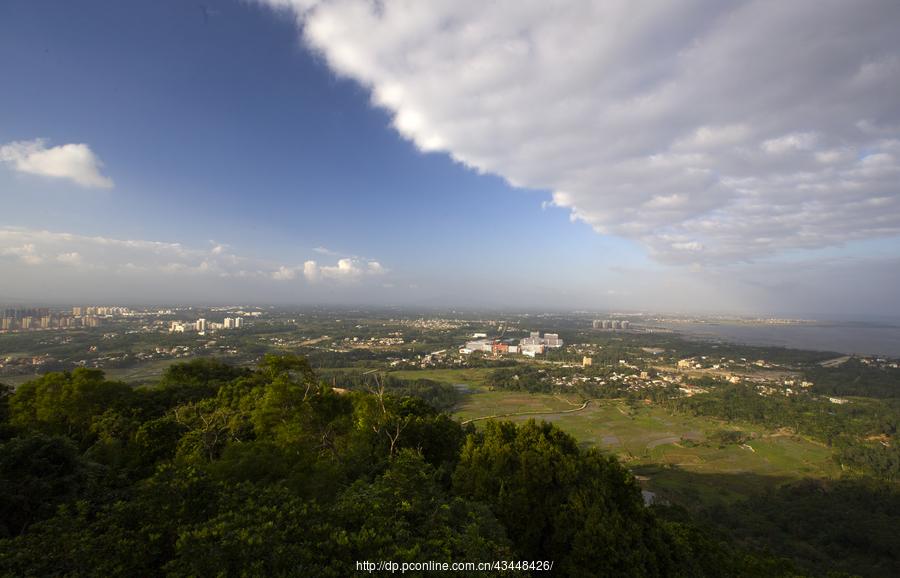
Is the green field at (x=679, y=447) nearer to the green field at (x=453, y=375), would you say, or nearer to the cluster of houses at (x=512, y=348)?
the green field at (x=453, y=375)

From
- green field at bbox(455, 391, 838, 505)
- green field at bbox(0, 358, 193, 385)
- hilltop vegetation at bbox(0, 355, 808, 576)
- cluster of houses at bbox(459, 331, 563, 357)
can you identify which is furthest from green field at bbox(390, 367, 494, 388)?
hilltop vegetation at bbox(0, 355, 808, 576)

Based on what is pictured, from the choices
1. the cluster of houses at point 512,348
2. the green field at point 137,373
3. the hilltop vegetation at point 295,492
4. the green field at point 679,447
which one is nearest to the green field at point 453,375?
the green field at point 679,447

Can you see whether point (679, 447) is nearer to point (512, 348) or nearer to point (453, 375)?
point (453, 375)

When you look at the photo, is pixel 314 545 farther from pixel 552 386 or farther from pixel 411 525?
pixel 552 386

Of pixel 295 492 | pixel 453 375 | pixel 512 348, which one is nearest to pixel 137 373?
pixel 453 375

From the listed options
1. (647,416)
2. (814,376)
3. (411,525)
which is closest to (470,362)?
(647,416)

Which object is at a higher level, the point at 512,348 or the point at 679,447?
the point at 512,348
